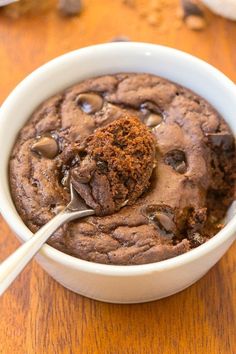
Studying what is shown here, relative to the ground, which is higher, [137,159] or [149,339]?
[137,159]

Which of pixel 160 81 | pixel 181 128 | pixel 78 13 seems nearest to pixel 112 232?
pixel 181 128

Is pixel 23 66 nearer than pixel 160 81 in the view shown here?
No

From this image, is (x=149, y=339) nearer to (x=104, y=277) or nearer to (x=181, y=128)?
(x=104, y=277)

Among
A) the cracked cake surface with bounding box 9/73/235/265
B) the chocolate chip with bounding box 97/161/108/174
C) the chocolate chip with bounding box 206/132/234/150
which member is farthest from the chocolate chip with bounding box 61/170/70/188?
the chocolate chip with bounding box 206/132/234/150

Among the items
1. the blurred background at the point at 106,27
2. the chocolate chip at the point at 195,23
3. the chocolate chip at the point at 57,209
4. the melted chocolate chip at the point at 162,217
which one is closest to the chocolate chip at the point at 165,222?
the melted chocolate chip at the point at 162,217

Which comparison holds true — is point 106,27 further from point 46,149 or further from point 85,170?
point 85,170

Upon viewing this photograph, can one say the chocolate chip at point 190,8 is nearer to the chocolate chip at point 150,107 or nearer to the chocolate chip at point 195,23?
the chocolate chip at point 195,23

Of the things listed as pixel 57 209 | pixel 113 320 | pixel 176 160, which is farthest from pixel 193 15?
pixel 113 320
